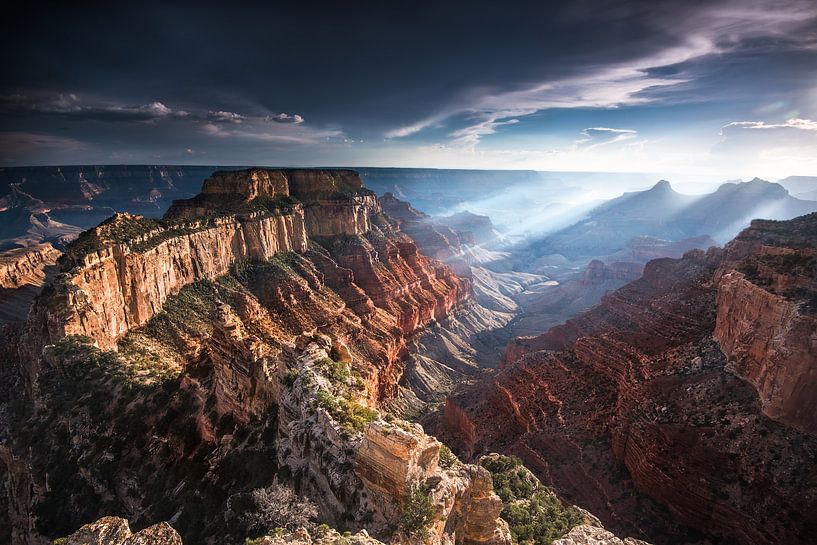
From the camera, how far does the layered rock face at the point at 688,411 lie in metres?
34.8

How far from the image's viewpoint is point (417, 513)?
19.4 meters

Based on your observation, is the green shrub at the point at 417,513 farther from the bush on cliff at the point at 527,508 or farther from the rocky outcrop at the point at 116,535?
the bush on cliff at the point at 527,508

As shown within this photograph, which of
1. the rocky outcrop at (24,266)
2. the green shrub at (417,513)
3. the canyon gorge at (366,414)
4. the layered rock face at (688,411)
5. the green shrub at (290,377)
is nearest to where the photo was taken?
the green shrub at (417,513)

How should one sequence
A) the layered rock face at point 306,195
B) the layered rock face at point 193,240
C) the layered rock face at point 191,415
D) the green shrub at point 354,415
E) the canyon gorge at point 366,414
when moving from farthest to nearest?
1. the layered rock face at point 306,195
2. the layered rock face at point 193,240
3. the green shrub at point 354,415
4. the canyon gorge at point 366,414
5. the layered rock face at point 191,415

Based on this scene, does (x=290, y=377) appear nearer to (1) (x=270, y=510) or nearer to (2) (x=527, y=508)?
(1) (x=270, y=510)

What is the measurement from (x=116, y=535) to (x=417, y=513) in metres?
11.9

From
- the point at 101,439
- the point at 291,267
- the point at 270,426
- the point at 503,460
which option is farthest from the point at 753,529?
the point at 291,267

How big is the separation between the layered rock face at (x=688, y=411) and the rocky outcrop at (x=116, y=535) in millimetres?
41407

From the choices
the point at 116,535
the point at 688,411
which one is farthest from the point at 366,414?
the point at 688,411

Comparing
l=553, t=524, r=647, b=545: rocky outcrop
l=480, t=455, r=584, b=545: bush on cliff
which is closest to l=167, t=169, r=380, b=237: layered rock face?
l=480, t=455, r=584, b=545: bush on cliff

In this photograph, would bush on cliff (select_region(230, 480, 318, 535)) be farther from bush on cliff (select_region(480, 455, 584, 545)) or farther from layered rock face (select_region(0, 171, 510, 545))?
bush on cliff (select_region(480, 455, 584, 545))

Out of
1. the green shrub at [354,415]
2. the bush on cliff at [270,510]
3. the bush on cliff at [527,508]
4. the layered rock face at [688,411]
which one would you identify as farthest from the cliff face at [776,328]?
the bush on cliff at [270,510]

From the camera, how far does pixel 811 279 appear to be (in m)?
38.8

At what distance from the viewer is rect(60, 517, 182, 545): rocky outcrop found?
13.5m
